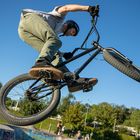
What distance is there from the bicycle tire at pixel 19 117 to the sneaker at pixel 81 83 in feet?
1.30

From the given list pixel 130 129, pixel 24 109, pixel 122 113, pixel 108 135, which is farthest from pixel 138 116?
pixel 24 109

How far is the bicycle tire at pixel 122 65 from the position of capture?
6.01 meters

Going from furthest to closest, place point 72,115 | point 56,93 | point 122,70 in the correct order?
point 72,115 < point 56,93 < point 122,70

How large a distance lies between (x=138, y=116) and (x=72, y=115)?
49.7 metres

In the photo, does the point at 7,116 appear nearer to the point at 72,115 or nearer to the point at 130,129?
the point at 72,115

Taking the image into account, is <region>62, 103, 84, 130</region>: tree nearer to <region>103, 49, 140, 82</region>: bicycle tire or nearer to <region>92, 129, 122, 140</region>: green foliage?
<region>92, 129, 122, 140</region>: green foliage

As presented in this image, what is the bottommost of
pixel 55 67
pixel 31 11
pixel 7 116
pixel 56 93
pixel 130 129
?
pixel 7 116

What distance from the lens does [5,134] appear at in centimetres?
3912

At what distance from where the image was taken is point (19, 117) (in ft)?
21.9

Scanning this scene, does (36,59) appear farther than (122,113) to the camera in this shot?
No

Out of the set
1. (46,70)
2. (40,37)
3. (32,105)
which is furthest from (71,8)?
(32,105)

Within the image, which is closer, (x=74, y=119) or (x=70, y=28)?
(x=70, y=28)

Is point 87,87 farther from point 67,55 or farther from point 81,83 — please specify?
point 67,55

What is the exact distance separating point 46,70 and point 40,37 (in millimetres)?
897
